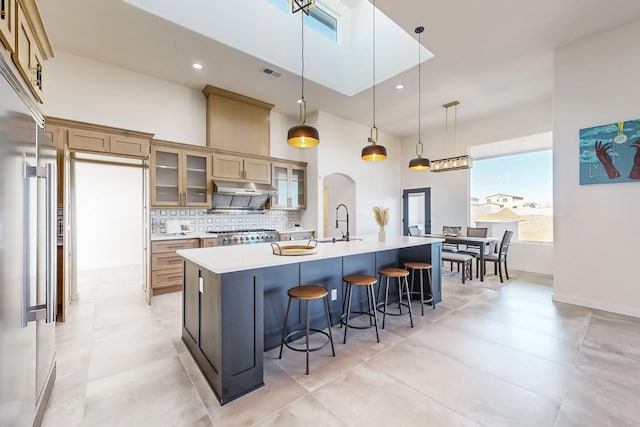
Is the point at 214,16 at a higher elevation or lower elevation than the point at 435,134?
higher

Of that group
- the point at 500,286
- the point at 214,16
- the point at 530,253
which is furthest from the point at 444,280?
the point at 214,16

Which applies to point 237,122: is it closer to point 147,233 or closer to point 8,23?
point 147,233

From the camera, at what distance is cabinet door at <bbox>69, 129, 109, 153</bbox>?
3604 millimetres

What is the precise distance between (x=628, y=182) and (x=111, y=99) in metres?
7.32

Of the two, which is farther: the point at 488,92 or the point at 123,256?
the point at 123,256

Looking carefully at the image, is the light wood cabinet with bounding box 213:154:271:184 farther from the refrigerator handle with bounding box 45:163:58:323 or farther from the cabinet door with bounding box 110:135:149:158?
the refrigerator handle with bounding box 45:163:58:323

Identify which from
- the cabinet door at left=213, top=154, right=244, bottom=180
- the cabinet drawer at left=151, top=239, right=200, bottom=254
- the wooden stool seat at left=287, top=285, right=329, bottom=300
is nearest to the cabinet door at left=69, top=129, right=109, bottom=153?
the cabinet drawer at left=151, top=239, right=200, bottom=254

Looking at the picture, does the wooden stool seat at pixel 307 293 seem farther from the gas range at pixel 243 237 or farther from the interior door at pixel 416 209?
the interior door at pixel 416 209

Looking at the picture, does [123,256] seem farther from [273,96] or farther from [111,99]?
[273,96]

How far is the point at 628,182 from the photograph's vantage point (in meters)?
3.41

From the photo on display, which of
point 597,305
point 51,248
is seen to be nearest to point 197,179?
point 51,248

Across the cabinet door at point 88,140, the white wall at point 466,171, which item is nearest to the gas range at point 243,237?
the cabinet door at point 88,140

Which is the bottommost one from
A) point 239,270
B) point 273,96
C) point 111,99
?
point 239,270

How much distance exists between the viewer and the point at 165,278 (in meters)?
4.19
